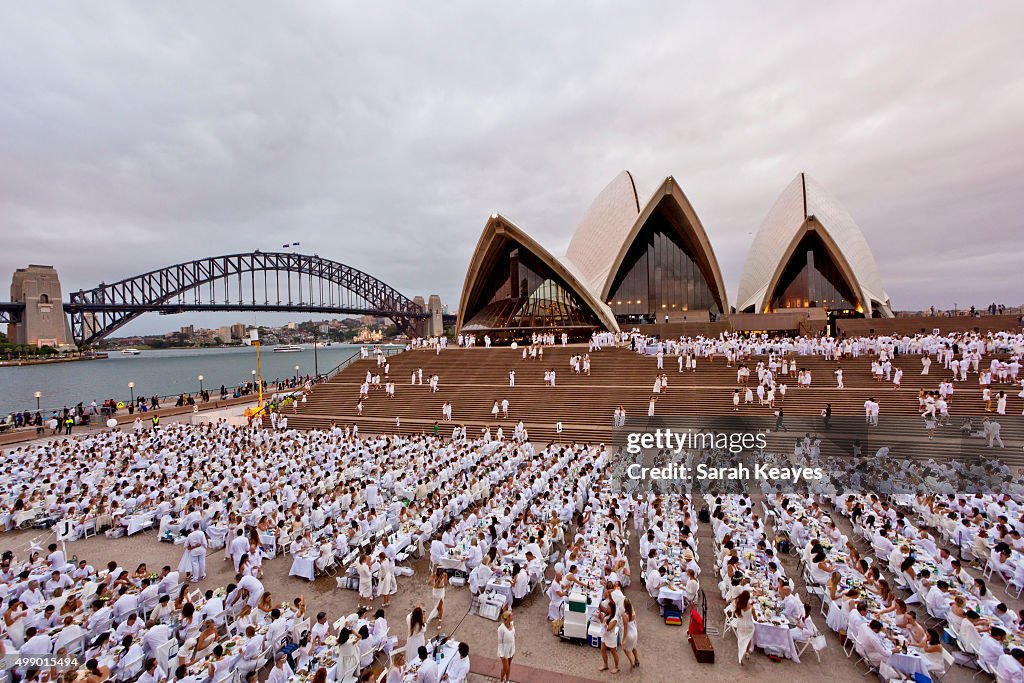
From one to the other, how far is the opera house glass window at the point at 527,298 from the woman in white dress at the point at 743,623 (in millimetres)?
33643

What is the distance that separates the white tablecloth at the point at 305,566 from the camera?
7.88m

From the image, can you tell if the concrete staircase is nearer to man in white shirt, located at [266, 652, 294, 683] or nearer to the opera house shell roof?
man in white shirt, located at [266, 652, 294, 683]

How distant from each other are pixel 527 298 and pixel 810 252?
2395 cm

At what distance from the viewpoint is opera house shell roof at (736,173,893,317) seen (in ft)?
128

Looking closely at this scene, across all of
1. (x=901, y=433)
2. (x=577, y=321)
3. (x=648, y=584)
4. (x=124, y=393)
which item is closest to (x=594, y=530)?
(x=648, y=584)

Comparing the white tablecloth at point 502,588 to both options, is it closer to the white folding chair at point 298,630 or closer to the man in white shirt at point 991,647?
the white folding chair at point 298,630

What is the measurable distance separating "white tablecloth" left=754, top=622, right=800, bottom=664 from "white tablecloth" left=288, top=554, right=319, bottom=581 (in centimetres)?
646

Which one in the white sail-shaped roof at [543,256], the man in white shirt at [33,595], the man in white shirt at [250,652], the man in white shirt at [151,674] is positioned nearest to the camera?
the man in white shirt at [151,674]

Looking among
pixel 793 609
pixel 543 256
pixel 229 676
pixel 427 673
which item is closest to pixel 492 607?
pixel 427 673

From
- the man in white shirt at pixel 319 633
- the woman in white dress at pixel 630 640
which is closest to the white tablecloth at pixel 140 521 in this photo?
the man in white shirt at pixel 319 633

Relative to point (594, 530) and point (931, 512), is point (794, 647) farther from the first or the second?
point (931, 512)

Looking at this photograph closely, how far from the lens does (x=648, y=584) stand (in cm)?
688

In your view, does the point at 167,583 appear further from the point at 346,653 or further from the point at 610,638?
the point at 610,638

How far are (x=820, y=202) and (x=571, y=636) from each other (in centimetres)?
4712
